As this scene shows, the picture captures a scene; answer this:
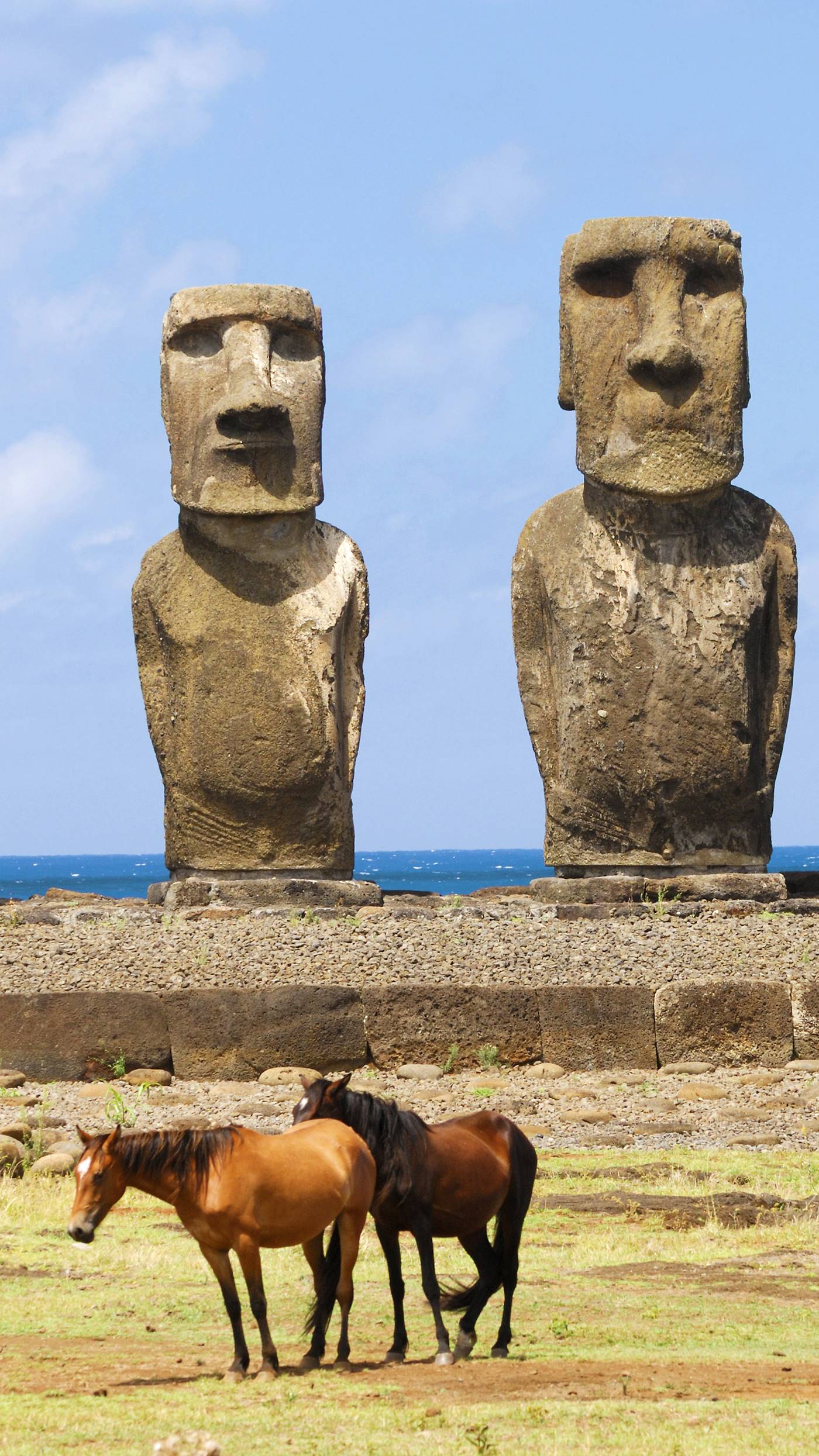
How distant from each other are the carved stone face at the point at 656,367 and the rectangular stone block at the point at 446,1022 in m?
4.05

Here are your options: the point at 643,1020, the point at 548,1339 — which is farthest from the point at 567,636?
the point at 548,1339

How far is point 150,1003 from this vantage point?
12.1 meters

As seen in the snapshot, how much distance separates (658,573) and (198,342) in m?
3.70

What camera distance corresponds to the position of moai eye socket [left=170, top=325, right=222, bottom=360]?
1523cm

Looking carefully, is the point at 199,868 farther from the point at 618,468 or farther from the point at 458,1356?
the point at 458,1356

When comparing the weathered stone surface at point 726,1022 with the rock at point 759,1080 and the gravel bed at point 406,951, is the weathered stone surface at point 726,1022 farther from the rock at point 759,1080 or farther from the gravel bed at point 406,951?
the rock at point 759,1080

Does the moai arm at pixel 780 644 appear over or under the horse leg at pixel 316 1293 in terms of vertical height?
over

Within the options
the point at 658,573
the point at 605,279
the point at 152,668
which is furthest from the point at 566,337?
the point at 152,668

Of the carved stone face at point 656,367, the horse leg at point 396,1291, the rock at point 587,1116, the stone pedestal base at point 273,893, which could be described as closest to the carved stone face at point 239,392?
the carved stone face at point 656,367

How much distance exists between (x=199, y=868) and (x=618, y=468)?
13.4ft

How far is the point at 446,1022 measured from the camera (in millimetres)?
12266

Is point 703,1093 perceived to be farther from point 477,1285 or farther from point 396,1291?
point 396,1291

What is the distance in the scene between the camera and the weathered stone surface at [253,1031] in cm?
1203

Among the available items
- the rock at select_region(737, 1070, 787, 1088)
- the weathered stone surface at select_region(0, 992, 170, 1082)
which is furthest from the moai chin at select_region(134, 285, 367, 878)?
the rock at select_region(737, 1070, 787, 1088)
